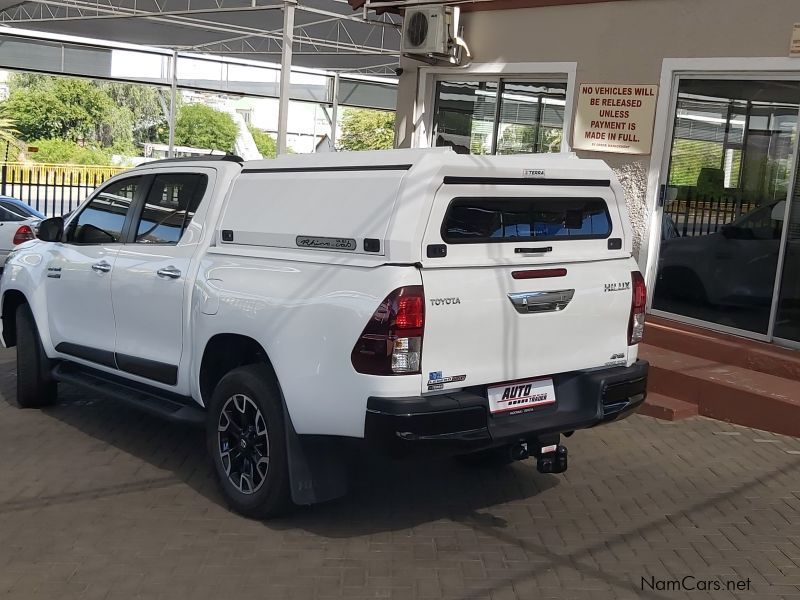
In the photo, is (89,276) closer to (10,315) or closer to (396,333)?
(10,315)

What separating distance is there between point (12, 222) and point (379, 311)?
11.9m

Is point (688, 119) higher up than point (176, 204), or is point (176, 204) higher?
point (688, 119)

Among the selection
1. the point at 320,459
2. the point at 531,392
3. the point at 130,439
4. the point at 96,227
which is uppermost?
the point at 96,227

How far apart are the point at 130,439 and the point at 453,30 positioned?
6040mm

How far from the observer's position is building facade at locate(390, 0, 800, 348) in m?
8.05

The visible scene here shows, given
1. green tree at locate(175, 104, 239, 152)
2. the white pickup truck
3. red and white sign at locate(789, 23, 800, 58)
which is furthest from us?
green tree at locate(175, 104, 239, 152)

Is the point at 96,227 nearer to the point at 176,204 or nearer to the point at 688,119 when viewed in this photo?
the point at 176,204

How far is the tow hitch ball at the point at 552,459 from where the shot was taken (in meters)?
4.89

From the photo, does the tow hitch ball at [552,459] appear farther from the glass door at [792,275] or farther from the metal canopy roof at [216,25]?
the metal canopy roof at [216,25]

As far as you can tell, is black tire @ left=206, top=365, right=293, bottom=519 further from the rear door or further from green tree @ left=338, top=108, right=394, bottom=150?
green tree @ left=338, top=108, right=394, bottom=150

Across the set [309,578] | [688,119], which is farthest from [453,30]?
[309,578]

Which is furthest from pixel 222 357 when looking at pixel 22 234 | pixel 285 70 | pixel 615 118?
pixel 285 70

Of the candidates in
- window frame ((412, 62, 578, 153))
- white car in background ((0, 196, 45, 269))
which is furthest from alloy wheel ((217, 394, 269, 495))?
white car in background ((0, 196, 45, 269))

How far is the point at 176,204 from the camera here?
5.88 metres
